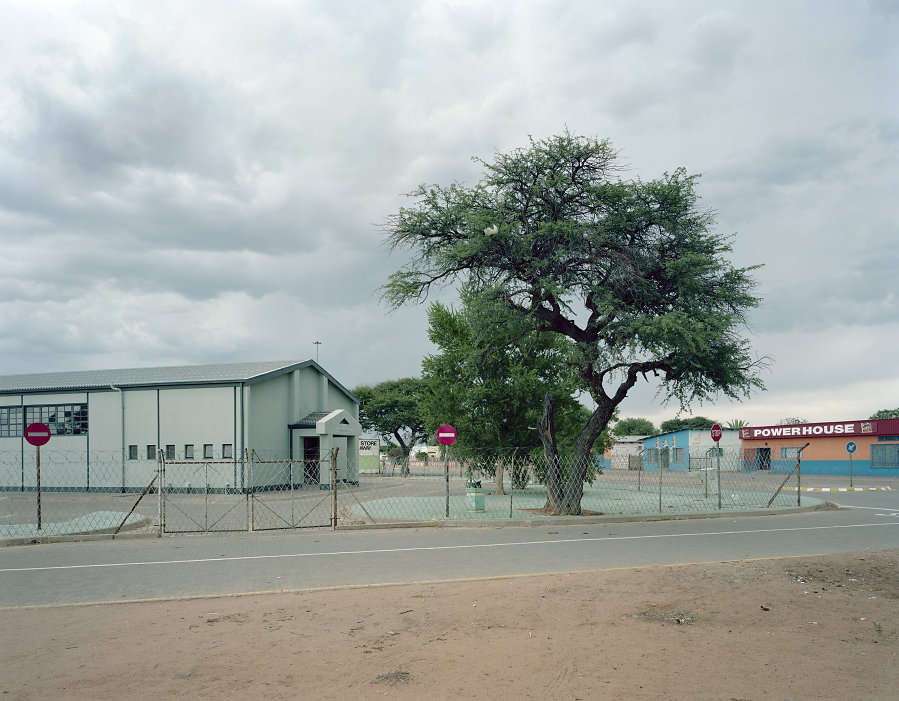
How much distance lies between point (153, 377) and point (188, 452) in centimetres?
551

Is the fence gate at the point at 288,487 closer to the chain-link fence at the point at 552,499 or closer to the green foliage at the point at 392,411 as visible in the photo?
the chain-link fence at the point at 552,499

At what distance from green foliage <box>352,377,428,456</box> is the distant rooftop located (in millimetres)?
29355

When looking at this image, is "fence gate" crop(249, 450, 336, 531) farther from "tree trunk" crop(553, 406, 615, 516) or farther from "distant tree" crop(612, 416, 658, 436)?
"distant tree" crop(612, 416, 658, 436)

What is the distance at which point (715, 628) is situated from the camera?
24.2 feet

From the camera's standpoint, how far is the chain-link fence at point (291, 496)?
20.0m

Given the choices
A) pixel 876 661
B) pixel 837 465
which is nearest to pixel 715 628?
pixel 876 661

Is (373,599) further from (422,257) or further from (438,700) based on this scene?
(422,257)

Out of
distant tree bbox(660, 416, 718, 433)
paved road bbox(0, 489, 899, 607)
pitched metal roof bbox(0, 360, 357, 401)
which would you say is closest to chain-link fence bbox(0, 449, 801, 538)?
paved road bbox(0, 489, 899, 607)

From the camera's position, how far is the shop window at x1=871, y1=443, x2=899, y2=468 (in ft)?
187

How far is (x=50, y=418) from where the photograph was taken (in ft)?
127

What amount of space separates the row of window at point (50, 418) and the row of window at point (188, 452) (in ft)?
11.3

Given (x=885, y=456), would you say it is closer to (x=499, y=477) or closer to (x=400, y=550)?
(x=499, y=477)

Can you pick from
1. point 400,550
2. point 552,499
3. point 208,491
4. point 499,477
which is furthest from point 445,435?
point 208,491

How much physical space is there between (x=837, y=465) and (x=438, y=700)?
64940 millimetres
